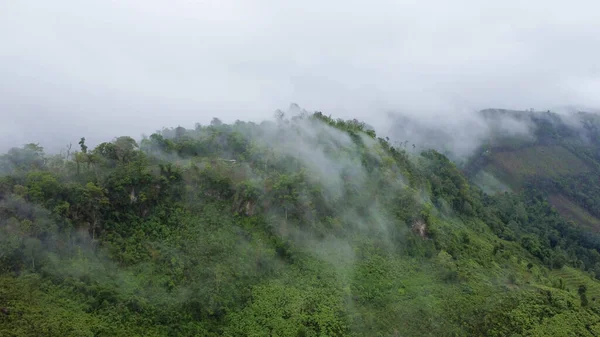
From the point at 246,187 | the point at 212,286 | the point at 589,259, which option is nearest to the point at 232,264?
the point at 212,286

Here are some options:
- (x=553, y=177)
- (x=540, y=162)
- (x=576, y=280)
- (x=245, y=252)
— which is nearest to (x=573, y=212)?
(x=553, y=177)

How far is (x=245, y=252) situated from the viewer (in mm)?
44375

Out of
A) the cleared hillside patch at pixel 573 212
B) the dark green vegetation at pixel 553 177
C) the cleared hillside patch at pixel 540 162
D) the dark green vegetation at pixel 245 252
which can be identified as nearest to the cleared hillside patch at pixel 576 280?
the dark green vegetation at pixel 245 252

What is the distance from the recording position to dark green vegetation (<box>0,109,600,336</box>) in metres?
35.2

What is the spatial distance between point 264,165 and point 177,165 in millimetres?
11312

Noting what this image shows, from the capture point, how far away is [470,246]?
5766 centimetres

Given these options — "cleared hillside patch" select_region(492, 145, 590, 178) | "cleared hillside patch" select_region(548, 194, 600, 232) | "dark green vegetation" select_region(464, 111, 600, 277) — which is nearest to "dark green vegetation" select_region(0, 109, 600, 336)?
"dark green vegetation" select_region(464, 111, 600, 277)

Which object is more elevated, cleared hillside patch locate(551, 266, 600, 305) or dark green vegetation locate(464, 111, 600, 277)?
dark green vegetation locate(464, 111, 600, 277)

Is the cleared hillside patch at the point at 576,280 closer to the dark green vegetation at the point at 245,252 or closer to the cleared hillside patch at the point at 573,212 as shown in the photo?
the dark green vegetation at the point at 245,252

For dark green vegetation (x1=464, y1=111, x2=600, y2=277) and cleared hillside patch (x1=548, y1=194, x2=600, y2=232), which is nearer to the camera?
dark green vegetation (x1=464, y1=111, x2=600, y2=277)

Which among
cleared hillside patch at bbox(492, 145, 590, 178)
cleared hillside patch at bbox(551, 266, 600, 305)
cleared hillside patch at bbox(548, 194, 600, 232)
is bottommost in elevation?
cleared hillside patch at bbox(551, 266, 600, 305)

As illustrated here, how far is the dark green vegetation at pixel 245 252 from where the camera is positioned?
3519 cm

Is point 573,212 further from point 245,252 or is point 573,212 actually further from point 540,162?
point 245,252

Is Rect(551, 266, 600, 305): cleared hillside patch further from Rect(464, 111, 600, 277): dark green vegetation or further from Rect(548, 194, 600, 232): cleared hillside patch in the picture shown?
Rect(548, 194, 600, 232): cleared hillside patch
